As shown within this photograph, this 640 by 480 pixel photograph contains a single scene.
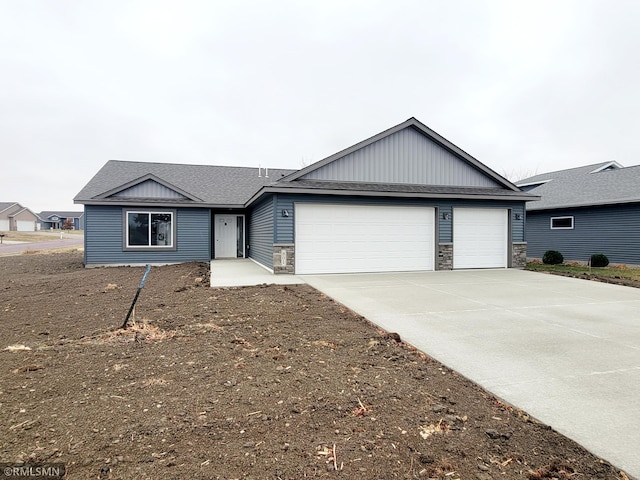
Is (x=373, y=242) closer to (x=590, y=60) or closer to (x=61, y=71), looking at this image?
(x=590, y=60)

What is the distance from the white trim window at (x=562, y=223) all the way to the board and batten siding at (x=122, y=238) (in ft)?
53.6

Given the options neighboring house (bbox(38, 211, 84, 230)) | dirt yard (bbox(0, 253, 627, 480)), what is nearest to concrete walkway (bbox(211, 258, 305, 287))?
dirt yard (bbox(0, 253, 627, 480))

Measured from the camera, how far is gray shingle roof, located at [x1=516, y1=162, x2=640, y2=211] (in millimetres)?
15148

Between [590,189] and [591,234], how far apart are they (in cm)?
254

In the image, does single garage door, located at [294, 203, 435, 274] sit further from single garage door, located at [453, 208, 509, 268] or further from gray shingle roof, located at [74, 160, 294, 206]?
gray shingle roof, located at [74, 160, 294, 206]

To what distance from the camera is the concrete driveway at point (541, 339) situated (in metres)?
2.88

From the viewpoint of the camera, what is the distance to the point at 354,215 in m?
12.0

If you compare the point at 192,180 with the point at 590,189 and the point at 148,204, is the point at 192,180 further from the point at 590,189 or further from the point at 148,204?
the point at 590,189

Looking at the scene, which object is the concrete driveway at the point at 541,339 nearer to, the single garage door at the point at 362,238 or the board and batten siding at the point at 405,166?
the single garage door at the point at 362,238

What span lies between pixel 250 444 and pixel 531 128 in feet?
109

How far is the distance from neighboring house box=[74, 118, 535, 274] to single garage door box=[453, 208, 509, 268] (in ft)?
0.12

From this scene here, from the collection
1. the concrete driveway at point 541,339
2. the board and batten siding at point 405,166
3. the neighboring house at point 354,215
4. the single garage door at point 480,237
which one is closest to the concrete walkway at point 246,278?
the neighboring house at point 354,215

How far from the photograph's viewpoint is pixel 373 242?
40.0 feet

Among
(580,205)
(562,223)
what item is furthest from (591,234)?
(562,223)
